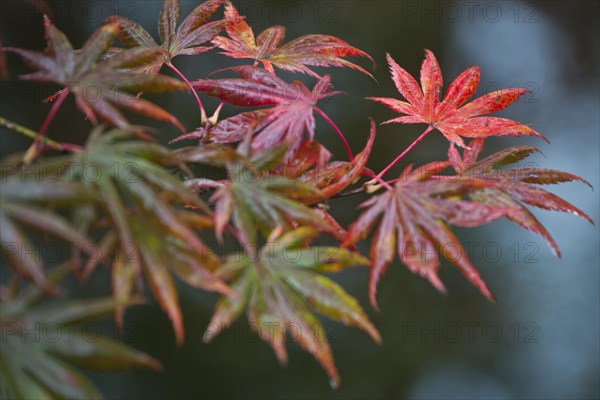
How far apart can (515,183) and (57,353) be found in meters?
0.66

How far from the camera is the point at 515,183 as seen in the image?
92 centimetres

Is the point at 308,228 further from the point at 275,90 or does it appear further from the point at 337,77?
the point at 337,77

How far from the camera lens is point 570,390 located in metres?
3.06

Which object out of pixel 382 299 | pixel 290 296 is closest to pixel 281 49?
pixel 290 296

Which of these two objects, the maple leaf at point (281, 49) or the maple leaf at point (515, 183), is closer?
the maple leaf at point (515, 183)

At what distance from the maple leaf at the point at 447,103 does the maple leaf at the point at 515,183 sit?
0.14 feet

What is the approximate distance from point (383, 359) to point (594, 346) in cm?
109

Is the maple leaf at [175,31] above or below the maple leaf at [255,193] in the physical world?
above

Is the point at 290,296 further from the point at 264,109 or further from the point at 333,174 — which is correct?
the point at 264,109

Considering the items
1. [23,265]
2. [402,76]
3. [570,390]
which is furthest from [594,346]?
[23,265]

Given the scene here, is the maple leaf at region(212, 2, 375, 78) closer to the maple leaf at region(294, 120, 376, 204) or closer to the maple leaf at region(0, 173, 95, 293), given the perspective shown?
the maple leaf at region(294, 120, 376, 204)

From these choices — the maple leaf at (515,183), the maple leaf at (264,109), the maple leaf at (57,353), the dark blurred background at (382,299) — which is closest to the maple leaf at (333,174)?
the maple leaf at (264,109)

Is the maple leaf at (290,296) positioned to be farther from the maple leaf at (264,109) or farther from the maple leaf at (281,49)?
the maple leaf at (281,49)

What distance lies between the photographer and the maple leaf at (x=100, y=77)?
2.49 feet
